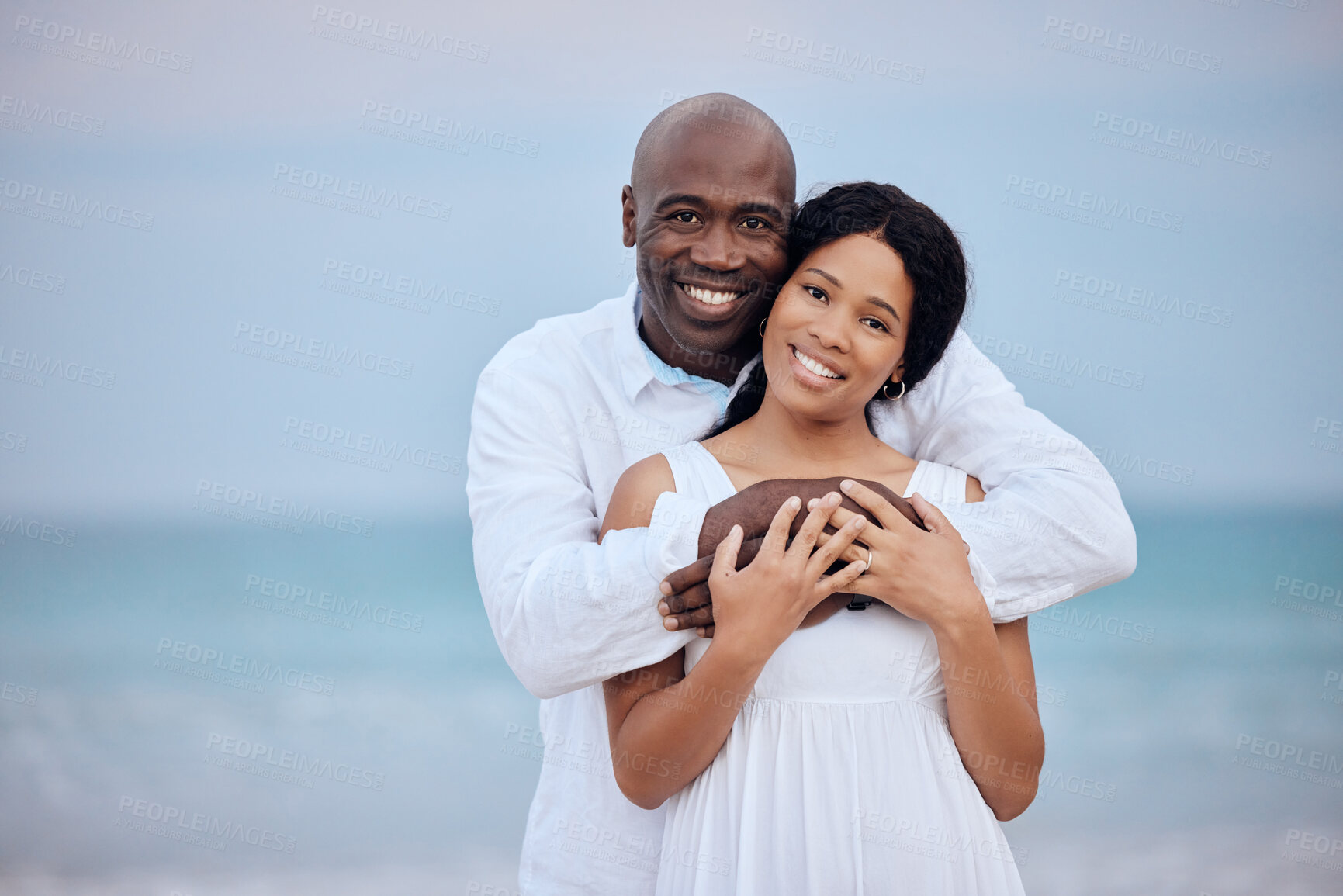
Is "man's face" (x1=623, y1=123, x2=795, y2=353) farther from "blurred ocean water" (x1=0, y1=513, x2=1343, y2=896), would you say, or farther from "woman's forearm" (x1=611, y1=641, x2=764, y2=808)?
"blurred ocean water" (x1=0, y1=513, x2=1343, y2=896)

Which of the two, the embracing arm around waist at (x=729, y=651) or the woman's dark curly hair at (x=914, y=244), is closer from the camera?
the embracing arm around waist at (x=729, y=651)

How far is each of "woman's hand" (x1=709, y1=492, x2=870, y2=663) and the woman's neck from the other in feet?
0.91

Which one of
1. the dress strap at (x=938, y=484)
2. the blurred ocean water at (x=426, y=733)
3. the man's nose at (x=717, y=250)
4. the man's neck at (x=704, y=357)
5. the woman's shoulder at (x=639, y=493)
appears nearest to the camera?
the woman's shoulder at (x=639, y=493)

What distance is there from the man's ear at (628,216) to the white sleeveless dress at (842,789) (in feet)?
3.46

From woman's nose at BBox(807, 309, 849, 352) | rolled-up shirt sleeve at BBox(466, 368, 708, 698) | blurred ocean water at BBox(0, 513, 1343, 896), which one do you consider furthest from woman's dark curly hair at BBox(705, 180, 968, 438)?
blurred ocean water at BBox(0, 513, 1343, 896)

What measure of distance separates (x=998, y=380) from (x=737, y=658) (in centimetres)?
89

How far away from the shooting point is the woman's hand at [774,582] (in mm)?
1608

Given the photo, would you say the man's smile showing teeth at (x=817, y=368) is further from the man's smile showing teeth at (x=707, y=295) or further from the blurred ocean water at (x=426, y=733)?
the blurred ocean water at (x=426, y=733)

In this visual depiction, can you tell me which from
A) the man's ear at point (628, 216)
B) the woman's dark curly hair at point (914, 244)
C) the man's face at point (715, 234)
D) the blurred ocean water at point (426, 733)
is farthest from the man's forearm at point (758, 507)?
the blurred ocean water at point (426, 733)

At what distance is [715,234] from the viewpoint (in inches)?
84.8

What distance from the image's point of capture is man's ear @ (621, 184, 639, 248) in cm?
245

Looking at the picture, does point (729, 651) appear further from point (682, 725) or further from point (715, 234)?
point (715, 234)

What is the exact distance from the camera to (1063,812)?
5469 mm

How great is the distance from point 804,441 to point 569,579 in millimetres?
515
